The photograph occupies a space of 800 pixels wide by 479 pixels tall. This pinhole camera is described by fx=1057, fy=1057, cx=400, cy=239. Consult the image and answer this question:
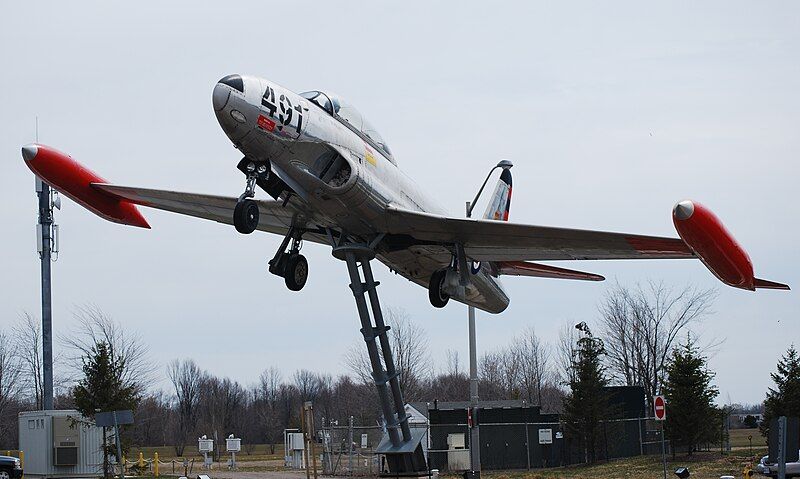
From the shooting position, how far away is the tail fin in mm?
28859

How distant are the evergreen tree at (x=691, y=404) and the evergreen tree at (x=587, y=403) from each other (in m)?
2.81

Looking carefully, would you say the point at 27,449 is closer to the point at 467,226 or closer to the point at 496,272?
the point at 496,272

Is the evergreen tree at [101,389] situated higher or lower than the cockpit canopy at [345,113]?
lower

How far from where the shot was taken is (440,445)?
3788 centimetres

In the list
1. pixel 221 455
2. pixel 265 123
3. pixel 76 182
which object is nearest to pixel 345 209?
pixel 265 123

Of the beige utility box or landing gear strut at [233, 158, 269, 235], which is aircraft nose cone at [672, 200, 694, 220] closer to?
landing gear strut at [233, 158, 269, 235]

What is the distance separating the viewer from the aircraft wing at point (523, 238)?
2020 centimetres

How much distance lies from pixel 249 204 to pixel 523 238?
5941 millimetres

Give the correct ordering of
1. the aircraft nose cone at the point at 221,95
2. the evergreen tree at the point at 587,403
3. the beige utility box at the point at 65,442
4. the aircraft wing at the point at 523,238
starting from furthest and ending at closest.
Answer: the evergreen tree at the point at 587,403 < the beige utility box at the point at 65,442 < the aircraft wing at the point at 523,238 < the aircraft nose cone at the point at 221,95

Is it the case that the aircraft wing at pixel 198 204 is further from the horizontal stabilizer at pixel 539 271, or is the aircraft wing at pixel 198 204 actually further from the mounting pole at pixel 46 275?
the mounting pole at pixel 46 275

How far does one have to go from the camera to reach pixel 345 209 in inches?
780

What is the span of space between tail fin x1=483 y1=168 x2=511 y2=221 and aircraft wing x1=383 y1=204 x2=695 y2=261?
6.39m

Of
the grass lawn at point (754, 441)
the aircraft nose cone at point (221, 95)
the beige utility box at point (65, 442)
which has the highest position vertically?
the aircraft nose cone at point (221, 95)

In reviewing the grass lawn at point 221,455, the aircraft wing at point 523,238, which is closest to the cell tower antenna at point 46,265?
the grass lawn at point 221,455
